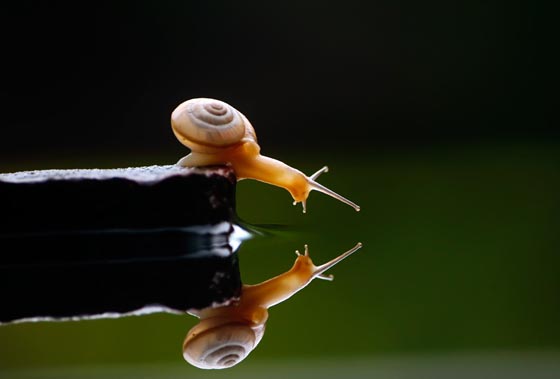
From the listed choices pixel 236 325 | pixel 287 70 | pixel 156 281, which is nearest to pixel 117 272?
pixel 156 281

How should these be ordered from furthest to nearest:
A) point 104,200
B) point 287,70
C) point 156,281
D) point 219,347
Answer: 1. point 287,70
2. point 104,200
3. point 156,281
4. point 219,347

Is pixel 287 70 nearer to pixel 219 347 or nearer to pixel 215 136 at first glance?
pixel 215 136

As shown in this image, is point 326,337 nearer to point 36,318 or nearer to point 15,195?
point 36,318

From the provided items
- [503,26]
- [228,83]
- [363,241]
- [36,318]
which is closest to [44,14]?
[228,83]

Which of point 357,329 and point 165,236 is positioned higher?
point 165,236

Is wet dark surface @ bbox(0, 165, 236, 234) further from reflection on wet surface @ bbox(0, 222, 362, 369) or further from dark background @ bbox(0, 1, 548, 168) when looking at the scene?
dark background @ bbox(0, 1, 548, 168)

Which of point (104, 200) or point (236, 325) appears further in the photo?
point (104, 200)
